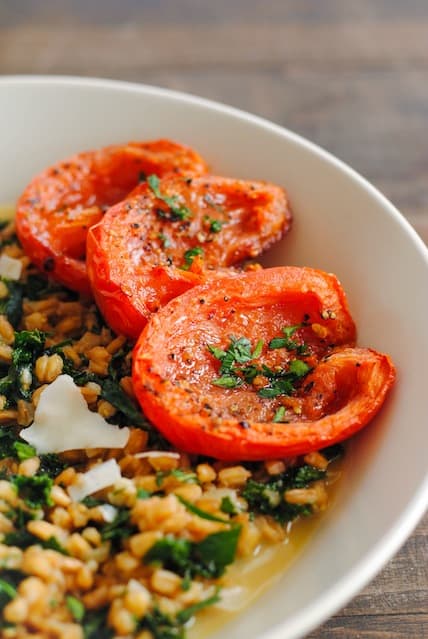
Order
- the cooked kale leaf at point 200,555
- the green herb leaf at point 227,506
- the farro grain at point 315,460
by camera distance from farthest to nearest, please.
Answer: the farro grain at point 315,460 → the green herb leaf at point 227,506 → the cooked kale leaf at point 200,555

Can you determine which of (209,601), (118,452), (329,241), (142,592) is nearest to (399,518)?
(209,601)

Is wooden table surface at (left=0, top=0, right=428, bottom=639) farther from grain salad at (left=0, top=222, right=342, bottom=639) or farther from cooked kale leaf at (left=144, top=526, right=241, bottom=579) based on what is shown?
cooked kale leaf at (left=144, top=526, right=241, bottom=579)

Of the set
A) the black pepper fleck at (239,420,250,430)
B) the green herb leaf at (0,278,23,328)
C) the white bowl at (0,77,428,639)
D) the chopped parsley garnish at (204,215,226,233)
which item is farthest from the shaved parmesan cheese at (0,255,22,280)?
the black pepper fleck at (239,420,250,430)

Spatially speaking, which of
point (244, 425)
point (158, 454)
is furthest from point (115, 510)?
point (244, 425)

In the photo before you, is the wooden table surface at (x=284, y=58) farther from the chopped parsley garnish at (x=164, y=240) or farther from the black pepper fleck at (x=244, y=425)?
the black pepper fleck at (x=244, y=425)

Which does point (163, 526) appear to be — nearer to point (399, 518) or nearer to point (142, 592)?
point (142, 592)

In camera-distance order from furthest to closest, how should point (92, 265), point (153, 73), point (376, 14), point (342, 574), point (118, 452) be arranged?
point (376, 14), point (153, 73), point (92, 265), point (118, 452), point (342, 574)

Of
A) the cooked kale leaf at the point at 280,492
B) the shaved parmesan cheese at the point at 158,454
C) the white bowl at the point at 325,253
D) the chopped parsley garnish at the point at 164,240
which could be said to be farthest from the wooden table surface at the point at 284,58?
the shaved parmesan cheese at the point at 158,454
